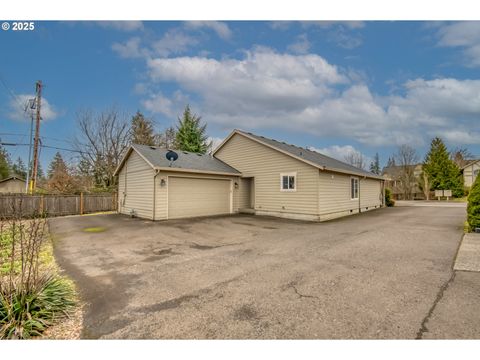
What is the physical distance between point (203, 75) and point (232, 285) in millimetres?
10837

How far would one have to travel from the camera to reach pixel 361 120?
20.5 metres

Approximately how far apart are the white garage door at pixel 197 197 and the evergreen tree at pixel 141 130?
1722 cm

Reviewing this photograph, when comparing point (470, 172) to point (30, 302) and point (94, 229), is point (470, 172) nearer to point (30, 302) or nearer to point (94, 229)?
point (94, 229)

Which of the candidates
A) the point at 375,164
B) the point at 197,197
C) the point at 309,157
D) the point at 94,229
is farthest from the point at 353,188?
the point at 375,164

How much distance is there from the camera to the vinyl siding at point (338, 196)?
12078 millimetres

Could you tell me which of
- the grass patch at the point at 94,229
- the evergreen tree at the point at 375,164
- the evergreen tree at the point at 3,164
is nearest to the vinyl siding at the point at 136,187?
the grass patch at the point at 94,229

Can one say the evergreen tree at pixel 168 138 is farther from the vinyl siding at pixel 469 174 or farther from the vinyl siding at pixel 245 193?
the vinyl siding at pixel 469 174

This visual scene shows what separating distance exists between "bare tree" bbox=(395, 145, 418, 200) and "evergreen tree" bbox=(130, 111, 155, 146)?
3425 cm

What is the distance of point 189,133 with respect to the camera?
28.0 m

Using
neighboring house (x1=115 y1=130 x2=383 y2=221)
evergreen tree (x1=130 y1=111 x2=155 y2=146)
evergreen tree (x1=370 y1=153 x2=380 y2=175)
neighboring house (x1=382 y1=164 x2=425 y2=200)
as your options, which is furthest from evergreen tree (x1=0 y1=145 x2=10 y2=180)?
evergreen tree (x1=370 y1=153 x2=380 y2=175)

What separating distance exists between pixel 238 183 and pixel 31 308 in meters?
A: 12.7
